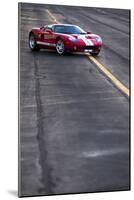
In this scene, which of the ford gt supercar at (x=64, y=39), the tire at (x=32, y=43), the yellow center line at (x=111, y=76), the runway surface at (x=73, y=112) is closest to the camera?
the runway surface at (x=73, y=112)

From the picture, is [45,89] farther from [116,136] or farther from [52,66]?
[116,136]

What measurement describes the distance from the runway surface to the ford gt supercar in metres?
0.08

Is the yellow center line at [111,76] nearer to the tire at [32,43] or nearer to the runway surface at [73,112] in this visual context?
the runway surface at [73,112]

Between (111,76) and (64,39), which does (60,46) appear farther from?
(111,76)

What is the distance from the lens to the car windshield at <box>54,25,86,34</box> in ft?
22.9

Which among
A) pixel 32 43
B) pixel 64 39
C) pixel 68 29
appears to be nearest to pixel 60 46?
pixel 64 39

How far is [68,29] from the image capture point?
7012 mm

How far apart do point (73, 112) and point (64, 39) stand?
0.90 metres

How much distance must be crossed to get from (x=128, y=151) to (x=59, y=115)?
1.03m

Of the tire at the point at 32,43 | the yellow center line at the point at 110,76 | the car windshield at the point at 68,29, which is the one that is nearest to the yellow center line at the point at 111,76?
the yellow center line at the point at 110,76

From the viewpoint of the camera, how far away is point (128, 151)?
7117 mm

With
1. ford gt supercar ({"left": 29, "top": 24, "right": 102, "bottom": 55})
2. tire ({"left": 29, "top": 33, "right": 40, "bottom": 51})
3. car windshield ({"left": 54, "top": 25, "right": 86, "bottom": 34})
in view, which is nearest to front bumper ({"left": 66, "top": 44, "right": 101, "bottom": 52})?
ford gt supercar ({"left": 29, "top": 24, "right": 102, "bottom": 55})

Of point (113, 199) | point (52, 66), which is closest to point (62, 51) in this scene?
point (52, 66)

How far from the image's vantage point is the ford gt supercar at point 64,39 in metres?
6.90
